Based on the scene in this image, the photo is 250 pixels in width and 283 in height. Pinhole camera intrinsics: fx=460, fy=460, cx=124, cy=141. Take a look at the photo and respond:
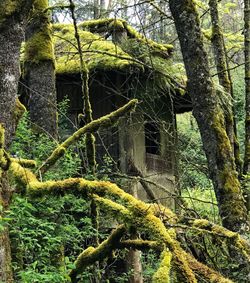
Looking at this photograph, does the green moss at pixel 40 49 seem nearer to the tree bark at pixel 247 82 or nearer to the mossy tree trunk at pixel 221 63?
the mossy tree trunk at pixel 221 63

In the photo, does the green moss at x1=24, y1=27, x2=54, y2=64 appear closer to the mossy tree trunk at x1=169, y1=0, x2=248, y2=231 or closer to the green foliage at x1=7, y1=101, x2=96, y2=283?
the green foliage at x1=7, y1=101, x2=96, y2=283

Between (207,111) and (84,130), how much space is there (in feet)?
4.96

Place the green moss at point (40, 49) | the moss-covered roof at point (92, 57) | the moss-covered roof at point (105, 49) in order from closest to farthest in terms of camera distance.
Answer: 1. the green moss at point (40, 49)
2. the moss-covered roof at point (105, 49)
3. the moss-covered roof at point (92, 57)

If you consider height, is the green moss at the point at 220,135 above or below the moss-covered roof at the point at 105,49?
below

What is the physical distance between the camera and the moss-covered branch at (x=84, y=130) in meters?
3.61

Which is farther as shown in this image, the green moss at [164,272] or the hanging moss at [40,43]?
the hanging moss at [40,43]

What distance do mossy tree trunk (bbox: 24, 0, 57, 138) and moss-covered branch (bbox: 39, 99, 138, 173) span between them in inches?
147

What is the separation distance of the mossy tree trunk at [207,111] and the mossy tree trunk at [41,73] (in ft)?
10.7

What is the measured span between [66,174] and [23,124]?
1.20 metres

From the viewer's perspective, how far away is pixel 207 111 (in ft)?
15.3

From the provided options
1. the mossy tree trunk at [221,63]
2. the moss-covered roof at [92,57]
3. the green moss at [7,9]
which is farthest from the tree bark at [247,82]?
the green moss at [7,9]

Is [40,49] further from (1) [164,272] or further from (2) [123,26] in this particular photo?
(1) [164,272]

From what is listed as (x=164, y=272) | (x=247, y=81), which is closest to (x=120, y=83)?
(x=247, y=81)

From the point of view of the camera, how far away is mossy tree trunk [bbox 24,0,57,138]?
7.52 metres
